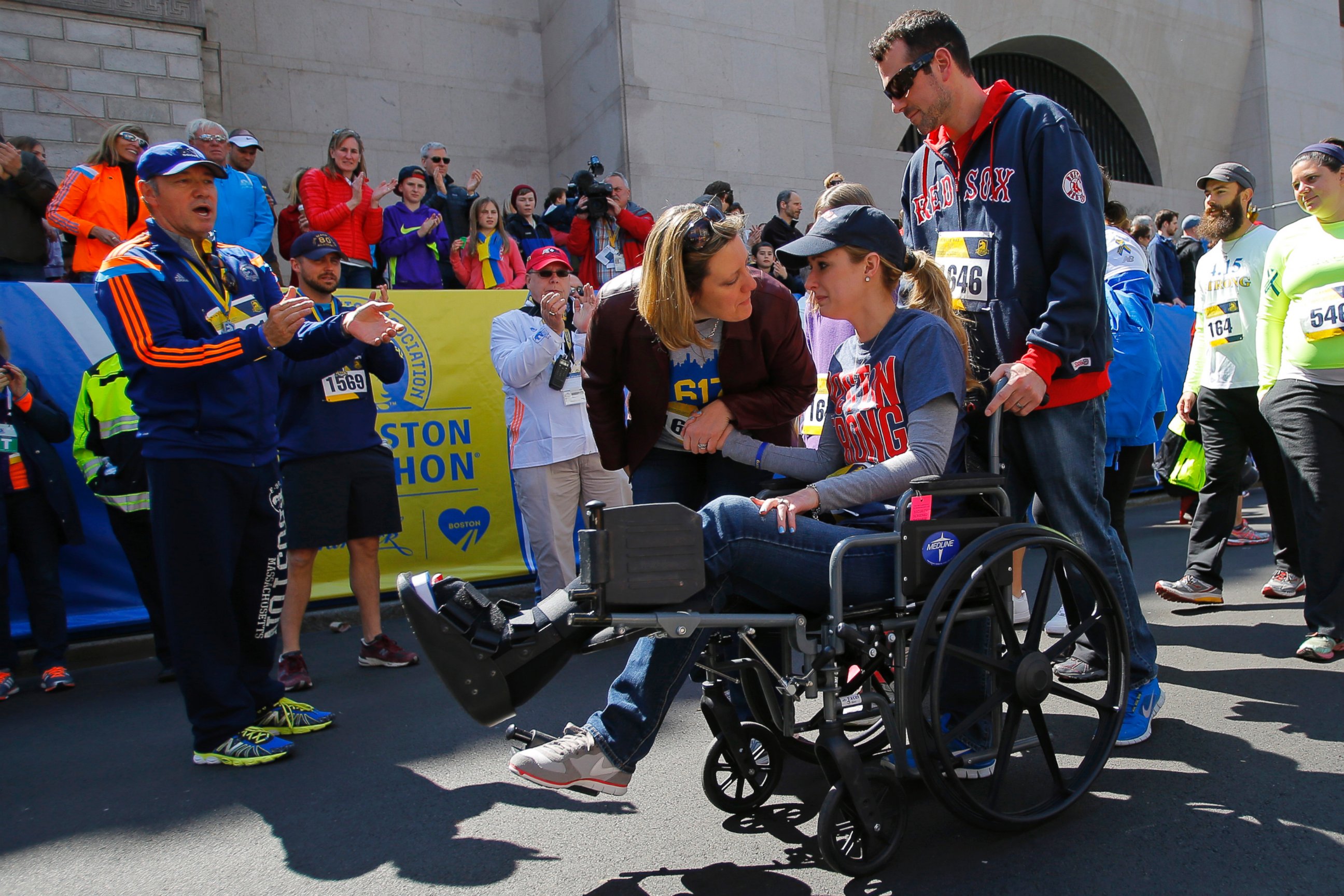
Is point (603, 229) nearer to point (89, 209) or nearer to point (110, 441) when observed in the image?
point (89, 209)

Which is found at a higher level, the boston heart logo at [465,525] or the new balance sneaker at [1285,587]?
the boston heart logo at [465,525]

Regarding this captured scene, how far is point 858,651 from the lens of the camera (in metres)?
2.31

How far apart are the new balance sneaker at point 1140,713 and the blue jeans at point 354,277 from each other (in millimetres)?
6034

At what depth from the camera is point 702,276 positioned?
114 inches

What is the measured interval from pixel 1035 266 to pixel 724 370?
1.04 m

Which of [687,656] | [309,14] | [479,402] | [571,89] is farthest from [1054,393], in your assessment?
[309,14]

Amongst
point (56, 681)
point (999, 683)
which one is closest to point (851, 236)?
point (999, 683)

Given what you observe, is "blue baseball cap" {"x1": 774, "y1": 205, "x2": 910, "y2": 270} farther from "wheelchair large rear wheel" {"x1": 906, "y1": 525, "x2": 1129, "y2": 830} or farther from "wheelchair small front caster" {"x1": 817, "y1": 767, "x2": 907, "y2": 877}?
"wheelchair small front caster" {"x1": 817, "y1": 767, "x2": 907, "y2": 877}

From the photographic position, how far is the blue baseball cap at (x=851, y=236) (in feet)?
8.68

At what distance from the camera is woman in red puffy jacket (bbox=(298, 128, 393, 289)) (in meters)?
7.58

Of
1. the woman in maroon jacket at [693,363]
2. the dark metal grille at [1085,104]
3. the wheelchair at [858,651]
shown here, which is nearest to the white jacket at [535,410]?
the woman in maroon jacket at [693,363]

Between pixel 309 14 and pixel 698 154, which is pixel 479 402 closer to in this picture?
pixel 698 154

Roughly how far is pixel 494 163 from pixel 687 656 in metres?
11.5

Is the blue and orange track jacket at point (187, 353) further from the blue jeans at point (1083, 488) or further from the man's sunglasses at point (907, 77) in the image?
the blue jeans at point (1083, 488)
